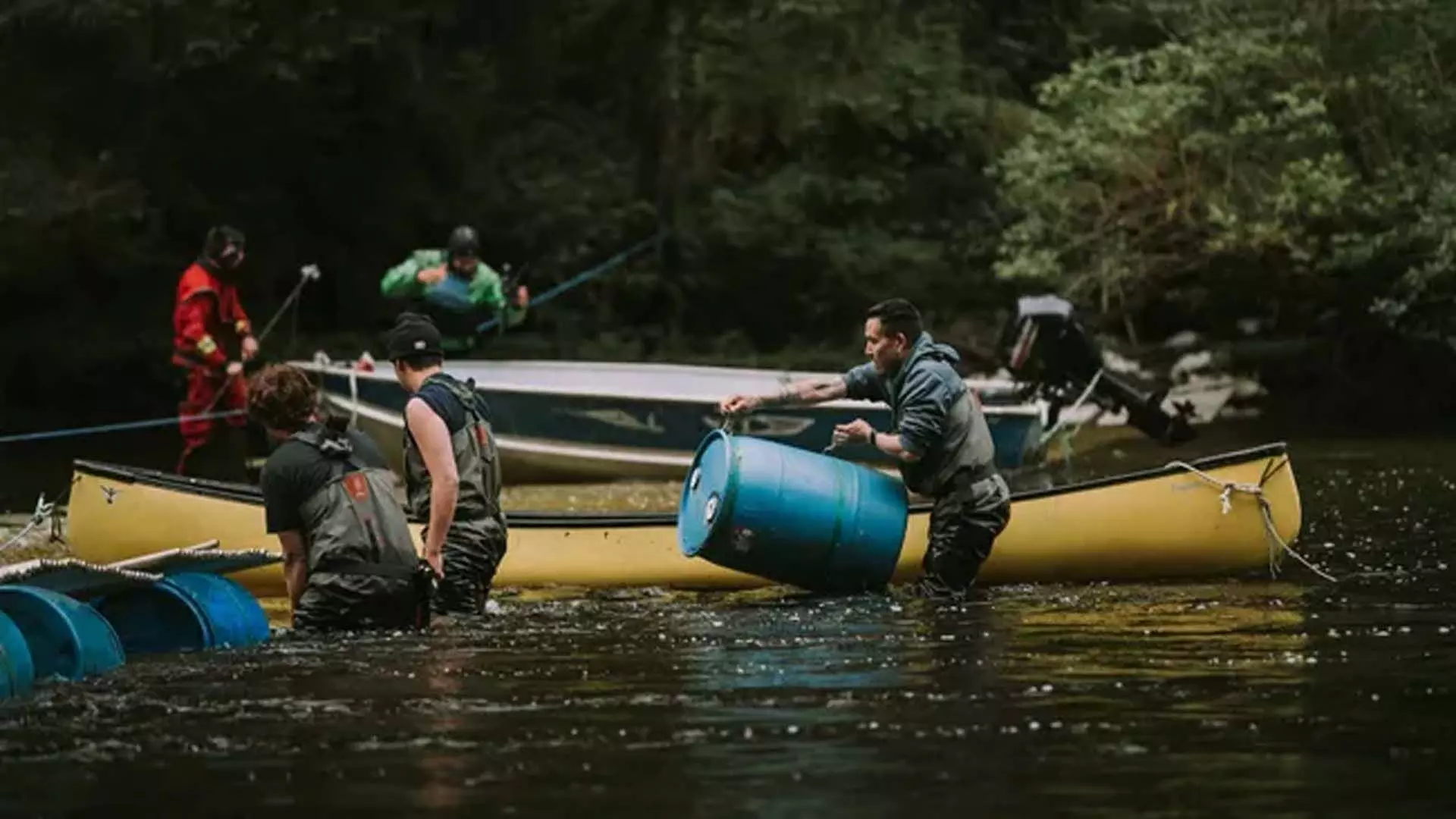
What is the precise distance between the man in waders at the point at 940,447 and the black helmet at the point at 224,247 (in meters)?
5.94

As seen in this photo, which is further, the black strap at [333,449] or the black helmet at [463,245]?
the black helmet at [463,245]

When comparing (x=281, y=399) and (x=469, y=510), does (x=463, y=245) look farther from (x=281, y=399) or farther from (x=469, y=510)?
(x=281, y=399)

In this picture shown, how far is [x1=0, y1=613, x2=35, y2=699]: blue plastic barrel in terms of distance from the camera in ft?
30.4

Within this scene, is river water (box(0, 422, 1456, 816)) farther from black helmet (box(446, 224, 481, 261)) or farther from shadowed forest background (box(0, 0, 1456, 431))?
shadowed forest background (box(0, 0, 1456, 431))

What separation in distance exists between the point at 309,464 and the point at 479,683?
116cm

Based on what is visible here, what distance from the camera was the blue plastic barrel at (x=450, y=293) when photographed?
740 inches

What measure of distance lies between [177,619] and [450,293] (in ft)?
27.3

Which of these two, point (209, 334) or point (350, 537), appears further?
point (209, 334)

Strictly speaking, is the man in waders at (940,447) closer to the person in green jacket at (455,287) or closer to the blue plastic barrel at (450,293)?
the person in green jacket at (455,287)

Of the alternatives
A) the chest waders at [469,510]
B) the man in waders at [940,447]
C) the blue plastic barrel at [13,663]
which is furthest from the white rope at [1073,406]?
the blue plastic barrel at [13,663]

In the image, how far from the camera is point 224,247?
17.5 metres

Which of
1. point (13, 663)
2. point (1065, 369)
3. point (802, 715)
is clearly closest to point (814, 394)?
point (802, 715)

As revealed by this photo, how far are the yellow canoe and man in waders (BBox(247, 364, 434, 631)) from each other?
2.54 metres

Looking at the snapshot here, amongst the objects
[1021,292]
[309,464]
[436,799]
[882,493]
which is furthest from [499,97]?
[436,799]
